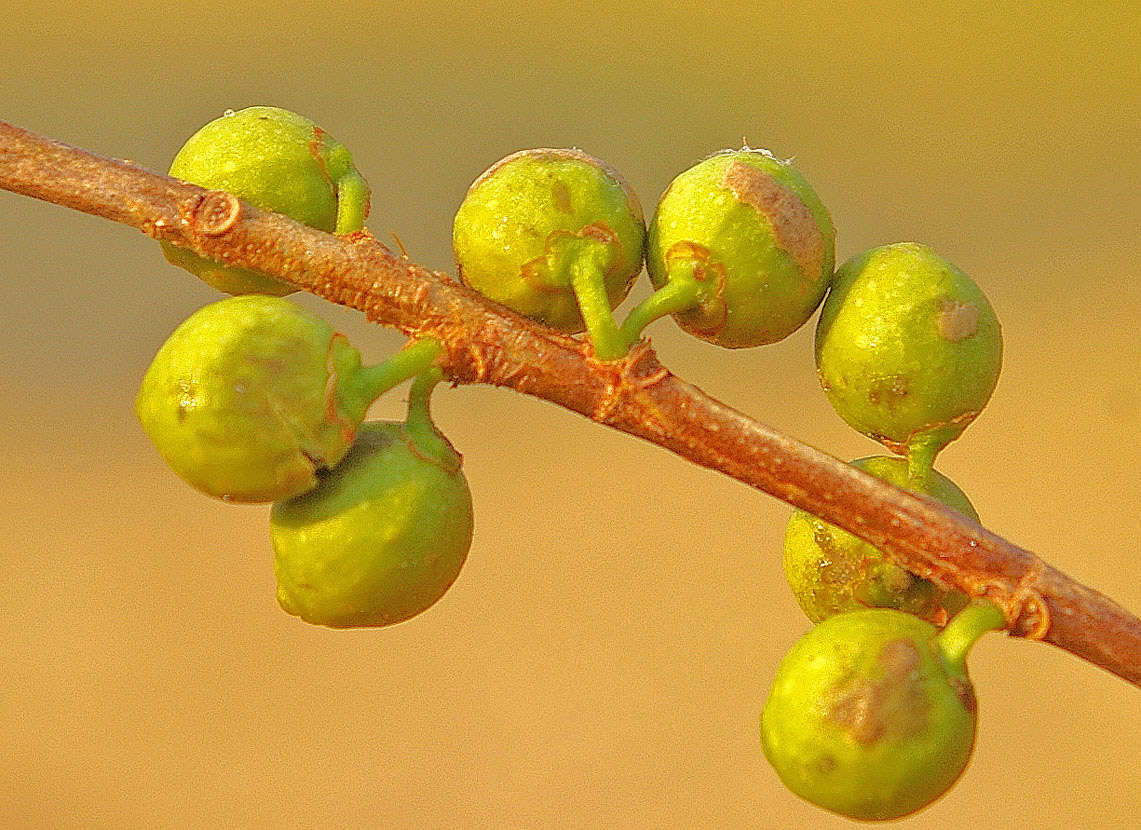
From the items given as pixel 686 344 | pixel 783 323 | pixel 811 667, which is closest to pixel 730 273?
pixel 783 323

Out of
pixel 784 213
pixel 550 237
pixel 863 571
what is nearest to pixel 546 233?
pixel 550 237

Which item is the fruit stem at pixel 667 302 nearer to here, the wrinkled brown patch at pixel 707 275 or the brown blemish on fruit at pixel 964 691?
the wrinkled brown patch at pixel 707 275

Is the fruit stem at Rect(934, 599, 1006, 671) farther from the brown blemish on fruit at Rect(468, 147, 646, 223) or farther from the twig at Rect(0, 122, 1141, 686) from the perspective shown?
the brown blemish on fruit at Rect(468, 147, 646, 223)

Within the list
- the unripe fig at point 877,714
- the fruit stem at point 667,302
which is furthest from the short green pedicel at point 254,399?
the unripe fig at point 877,714

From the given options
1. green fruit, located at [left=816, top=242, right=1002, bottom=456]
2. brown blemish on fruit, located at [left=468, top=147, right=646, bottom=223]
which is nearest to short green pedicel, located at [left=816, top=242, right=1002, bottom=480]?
green fruit, located at [left=816, top=242, right=1002, bottom=456]

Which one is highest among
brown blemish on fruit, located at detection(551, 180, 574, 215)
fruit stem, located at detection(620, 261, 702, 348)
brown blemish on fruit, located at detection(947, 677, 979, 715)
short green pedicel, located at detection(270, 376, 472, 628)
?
brown blemish on fruit, located at detection(551, 180, 574, 215)

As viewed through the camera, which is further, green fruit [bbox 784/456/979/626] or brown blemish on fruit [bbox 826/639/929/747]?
green fruit [bbox 784/456/979/626]
